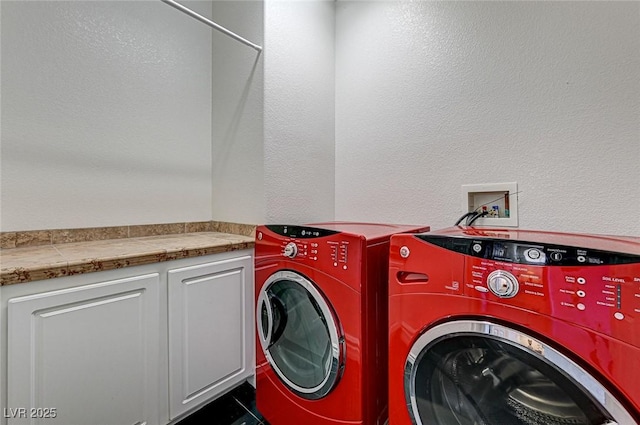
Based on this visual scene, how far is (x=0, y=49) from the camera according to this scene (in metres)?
1.15

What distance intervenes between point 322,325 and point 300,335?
0.56 feet

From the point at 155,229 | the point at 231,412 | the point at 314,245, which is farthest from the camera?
the point at 155,229

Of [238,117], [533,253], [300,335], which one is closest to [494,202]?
[533,253]

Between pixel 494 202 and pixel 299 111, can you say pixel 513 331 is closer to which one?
pixel 494 202

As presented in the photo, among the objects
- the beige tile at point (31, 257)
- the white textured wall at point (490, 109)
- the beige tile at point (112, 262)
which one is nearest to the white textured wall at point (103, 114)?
the beige tile at point (31, 257)

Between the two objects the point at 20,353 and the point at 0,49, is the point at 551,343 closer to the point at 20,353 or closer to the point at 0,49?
the point at 20,353

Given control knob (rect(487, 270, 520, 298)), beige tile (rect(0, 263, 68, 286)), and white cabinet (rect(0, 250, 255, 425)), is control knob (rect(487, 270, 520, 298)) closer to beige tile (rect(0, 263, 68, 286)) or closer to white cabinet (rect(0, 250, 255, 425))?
white cabinet (rect(0, 250, 255, 425))

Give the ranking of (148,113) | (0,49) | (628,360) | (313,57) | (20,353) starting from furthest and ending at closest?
(313,57) < (148,113) < (0,49) < (20,353) < (628,360)

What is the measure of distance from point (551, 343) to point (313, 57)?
1746 millimetres

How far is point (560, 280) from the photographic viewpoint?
580 mm

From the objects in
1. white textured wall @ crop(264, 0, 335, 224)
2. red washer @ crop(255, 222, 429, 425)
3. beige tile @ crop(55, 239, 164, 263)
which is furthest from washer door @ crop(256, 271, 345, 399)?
beige tile @ crop(55, 239, 164, 263)

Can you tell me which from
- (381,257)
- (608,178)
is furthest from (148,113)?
(608,178)

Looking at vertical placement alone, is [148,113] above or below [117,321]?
above

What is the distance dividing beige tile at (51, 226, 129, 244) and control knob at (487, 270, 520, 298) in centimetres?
170
